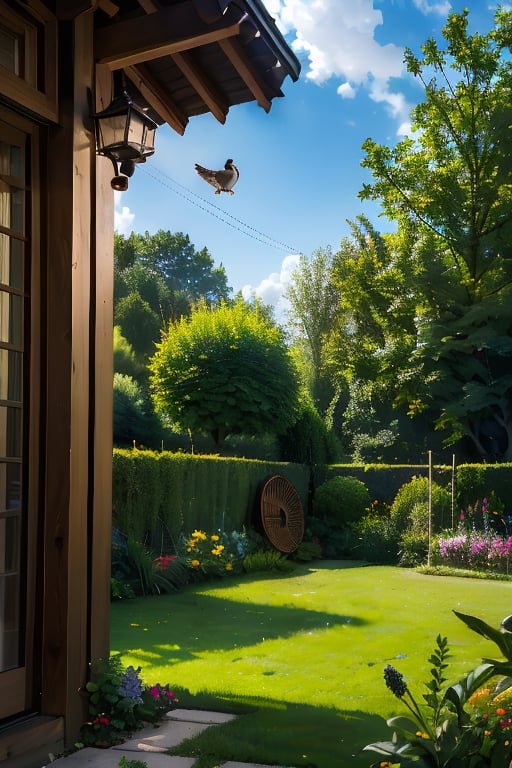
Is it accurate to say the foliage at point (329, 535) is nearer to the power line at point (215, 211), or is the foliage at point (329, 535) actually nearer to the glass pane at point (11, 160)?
the glass pane at point (11, 160)

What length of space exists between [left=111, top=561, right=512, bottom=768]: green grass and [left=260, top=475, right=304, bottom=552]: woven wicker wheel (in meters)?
1.72

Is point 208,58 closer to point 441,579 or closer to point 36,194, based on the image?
point 36,194

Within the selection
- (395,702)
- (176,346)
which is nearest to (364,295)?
(176,346)

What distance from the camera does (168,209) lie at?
145 ft

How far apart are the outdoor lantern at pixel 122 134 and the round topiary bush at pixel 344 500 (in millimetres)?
11949

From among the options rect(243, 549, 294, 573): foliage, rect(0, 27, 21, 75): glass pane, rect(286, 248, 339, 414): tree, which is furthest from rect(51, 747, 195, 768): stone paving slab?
rect(286, 248, 339, 414): tree

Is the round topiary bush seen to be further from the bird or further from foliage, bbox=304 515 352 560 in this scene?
the bird

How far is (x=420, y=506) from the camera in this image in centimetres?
1412

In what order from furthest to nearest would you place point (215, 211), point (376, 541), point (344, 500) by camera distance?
point (215, 211) → point (344, 500) → point (376, 541)

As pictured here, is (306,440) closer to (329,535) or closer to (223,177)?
(329,535)

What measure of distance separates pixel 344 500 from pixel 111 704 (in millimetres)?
11787

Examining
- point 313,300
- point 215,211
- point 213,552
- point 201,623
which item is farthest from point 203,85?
point 215,211

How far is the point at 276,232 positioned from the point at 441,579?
97.4ft

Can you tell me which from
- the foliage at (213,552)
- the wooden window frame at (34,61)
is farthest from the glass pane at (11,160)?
the foliage at (213,552)
